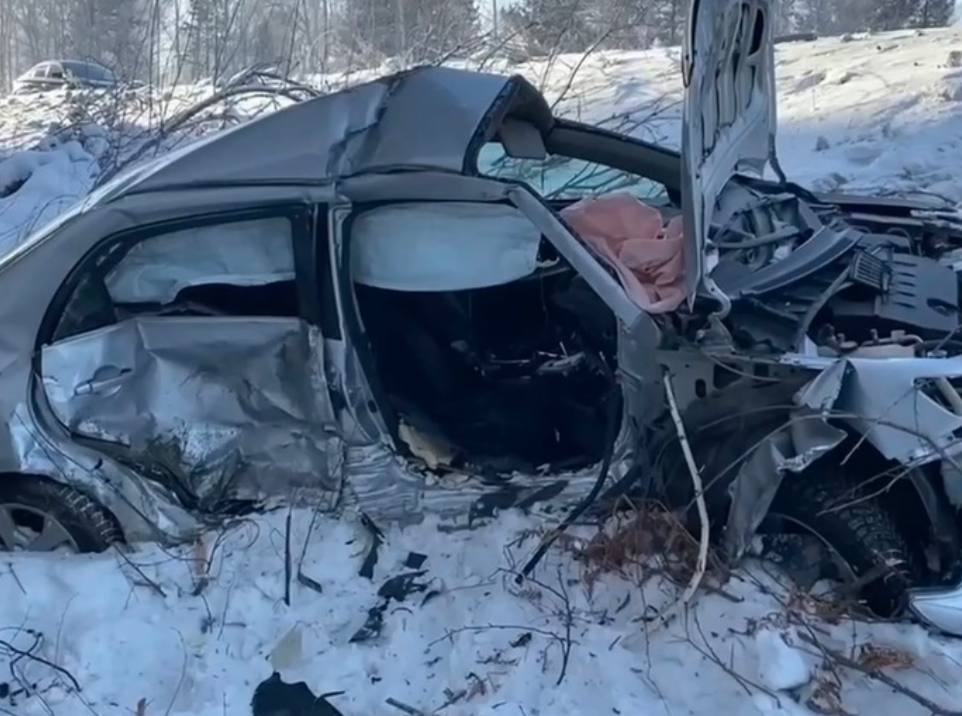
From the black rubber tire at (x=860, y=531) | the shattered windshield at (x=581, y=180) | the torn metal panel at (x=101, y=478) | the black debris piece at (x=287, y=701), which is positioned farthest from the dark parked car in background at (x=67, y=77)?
the black rubber tire at (x=860, y=531)

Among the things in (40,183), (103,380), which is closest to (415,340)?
(103,380)

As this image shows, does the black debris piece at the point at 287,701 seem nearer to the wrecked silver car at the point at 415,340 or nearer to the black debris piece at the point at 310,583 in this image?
the black debris piece at the point at 310,583

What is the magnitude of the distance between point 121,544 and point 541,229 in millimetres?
1757

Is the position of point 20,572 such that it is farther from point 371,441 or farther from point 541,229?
point 541,229

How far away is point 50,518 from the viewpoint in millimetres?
3902

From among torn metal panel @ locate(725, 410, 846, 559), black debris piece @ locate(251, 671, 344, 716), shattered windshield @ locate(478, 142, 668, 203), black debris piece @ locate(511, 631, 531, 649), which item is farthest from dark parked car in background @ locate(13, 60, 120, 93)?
torn metal panel @ locate(725, 410, 846, 559)

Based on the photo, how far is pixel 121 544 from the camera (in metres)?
3.91

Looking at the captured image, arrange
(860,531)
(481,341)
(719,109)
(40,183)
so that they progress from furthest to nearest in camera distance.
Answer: (40,183) → (481,341) → (719,109) → (860,531)

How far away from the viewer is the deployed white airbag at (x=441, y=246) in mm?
3637

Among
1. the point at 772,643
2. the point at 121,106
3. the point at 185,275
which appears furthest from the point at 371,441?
the point at 121,106

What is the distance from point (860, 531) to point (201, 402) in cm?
210

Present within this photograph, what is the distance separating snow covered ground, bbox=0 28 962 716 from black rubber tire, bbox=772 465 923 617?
0.42 ft

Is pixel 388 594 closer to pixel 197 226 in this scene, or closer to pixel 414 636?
pixel 414 636

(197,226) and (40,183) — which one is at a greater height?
(197,226)
